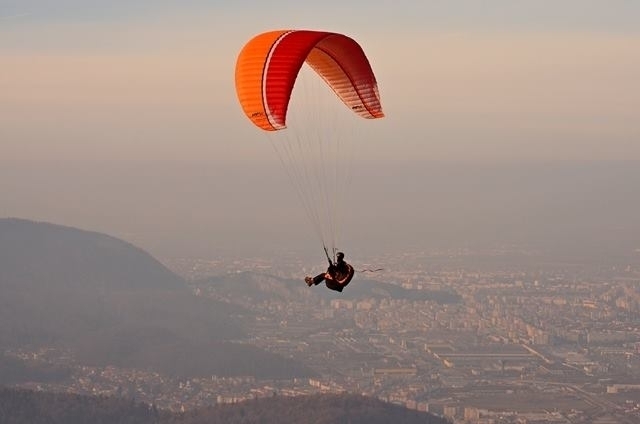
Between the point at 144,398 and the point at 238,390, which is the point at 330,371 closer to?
the point at 238,390

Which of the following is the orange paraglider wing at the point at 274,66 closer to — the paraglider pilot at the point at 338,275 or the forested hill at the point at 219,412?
the paraglider pilot at the point at 338,275

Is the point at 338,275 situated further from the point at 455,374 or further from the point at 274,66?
the point at 455,374

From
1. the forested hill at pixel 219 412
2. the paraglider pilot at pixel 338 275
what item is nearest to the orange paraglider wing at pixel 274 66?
the paraglider pilot at pixel 338 275

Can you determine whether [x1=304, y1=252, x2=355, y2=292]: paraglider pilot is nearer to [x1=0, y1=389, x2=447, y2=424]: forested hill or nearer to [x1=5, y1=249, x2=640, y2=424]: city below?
[x1=0, y1=389, x2=447, y2=424]: forested hill

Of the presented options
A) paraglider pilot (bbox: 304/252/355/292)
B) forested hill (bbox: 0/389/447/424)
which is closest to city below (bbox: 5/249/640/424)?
forested hill (bbox: 0/389/447/424)

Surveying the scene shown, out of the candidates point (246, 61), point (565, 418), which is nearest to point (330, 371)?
point (565, 418)

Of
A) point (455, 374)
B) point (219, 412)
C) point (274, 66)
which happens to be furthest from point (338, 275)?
point (455, 374)

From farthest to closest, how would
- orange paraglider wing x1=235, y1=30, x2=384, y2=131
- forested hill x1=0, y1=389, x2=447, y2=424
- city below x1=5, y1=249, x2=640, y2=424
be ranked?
city below x1=5, y1=249, x2=640, y2=424
forested hill x1=0, y1=389, x2=447, y2=424
orange paraglider wing x1=235, y1=30, x2=384, y2=131
